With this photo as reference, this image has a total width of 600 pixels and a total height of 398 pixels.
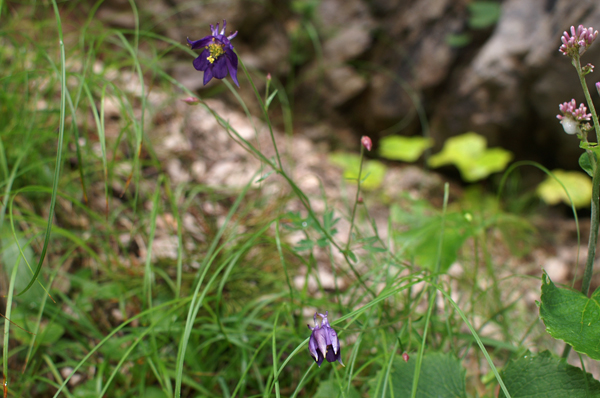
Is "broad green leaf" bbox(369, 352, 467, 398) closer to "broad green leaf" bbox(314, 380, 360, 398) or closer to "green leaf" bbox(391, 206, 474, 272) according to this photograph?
"broad green leaf" bbox(314, 380, 360, 398)

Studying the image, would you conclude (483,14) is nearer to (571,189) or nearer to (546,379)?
(571,189)

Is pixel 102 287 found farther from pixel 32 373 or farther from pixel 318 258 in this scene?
pixel 318 258

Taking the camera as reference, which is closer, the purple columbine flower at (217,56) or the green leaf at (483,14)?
the purple columbine flower at (217,56)

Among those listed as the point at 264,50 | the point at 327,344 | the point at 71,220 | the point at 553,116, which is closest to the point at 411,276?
the point at 327,344

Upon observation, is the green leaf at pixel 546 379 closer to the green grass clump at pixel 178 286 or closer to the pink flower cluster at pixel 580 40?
the green grass clump at pixel 178 286

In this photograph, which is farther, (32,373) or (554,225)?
(554,225)

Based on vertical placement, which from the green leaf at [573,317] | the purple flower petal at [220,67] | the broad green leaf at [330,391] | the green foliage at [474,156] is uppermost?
the green foliage at [474,156]

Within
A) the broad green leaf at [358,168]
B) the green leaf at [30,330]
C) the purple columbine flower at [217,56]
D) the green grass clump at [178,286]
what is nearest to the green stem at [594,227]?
the green grass clump at [178,286]
